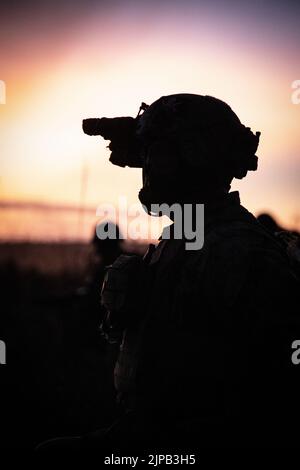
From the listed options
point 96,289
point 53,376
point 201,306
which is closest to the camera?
point 201,306

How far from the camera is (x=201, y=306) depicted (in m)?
3.31

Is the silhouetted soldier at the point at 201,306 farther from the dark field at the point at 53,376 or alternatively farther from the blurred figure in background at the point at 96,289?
the blurred figure in background at the point at 96,289

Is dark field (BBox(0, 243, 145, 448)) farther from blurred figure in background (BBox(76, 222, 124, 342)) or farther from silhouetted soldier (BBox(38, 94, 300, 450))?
silhouetted soldier (BBox(38, 94, 300, 450))

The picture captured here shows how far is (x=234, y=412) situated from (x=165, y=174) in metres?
1.18

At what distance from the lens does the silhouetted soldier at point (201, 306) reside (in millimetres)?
3125

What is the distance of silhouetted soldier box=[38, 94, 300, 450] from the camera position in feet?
10.3

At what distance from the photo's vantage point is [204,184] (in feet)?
12.2

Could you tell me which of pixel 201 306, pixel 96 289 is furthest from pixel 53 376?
pixel 201 306

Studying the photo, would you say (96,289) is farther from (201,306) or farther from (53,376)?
(201,306)

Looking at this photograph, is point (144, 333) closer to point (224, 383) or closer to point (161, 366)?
point (161, 366)

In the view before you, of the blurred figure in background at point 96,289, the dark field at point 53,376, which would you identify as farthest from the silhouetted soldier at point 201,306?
the blurred figure in background at point 96,289

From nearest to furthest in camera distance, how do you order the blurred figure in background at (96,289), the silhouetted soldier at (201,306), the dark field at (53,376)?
the silhouetted soldier at (201,306) → the dark field at (53,376) → the blurred figure in background at (96,289)

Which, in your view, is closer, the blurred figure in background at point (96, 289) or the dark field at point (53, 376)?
the dark field at point (53, 376)

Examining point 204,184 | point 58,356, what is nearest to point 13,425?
point 58,356
